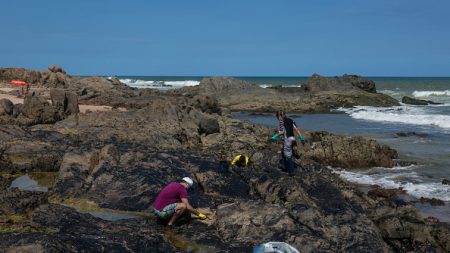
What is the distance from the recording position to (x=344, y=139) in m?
23.6

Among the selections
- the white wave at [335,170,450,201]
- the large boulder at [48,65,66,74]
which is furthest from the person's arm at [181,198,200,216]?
the large boulder at [48,65,66,74]

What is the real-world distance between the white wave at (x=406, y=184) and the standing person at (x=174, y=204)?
10.6 m

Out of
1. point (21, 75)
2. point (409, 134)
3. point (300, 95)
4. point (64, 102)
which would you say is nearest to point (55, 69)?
point (21, 75)

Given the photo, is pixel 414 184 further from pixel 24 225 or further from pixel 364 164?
pixel 24 225

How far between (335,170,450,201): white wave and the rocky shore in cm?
113

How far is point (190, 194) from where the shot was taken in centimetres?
1218

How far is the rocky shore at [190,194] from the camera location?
30.3ft

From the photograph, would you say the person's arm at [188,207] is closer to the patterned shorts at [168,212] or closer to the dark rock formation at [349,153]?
the patterned shorts at [168,212]

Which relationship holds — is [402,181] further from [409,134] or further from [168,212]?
[409,134]

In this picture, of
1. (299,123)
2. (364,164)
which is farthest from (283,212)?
(299,123)

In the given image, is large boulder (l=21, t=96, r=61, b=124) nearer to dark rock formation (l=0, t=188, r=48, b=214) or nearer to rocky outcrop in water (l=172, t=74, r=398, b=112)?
dark rock formation (l=0, t=188, r=48, b=214)

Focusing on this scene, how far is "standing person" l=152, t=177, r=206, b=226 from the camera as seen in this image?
10.0 meters

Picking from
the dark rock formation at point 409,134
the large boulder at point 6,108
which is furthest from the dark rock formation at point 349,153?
the large boulder at point 6,108

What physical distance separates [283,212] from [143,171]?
461 centimetres
